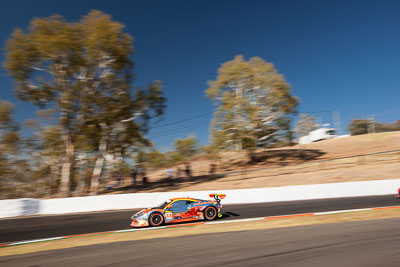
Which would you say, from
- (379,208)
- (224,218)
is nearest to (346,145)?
(379,208)

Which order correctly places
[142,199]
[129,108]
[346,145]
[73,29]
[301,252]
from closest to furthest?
[301,252]
[142,199]
[73,29]
[129,108]
[346,145]

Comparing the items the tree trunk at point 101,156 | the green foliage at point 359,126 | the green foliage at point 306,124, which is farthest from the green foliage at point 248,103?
the green foliage at point 306,124

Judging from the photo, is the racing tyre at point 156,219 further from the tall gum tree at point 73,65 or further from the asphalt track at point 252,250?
the tall gum tree at point 73,65

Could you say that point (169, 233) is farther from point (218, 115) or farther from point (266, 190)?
point (218, 115)

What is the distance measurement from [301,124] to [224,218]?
341 feet

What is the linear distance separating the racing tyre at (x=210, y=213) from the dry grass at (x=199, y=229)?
0.86 m

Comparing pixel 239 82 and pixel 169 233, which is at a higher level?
pixel 239 82

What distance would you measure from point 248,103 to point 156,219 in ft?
69.1

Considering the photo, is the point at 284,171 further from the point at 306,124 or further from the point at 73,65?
the point at 306,124

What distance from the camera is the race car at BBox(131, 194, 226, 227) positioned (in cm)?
1041

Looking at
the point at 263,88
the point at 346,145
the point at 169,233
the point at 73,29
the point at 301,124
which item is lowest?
the point at 169,233

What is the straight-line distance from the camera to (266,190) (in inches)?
690

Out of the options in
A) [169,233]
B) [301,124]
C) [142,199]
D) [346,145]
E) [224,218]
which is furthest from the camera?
[301,124]

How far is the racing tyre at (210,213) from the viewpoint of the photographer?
11062 millimetres
